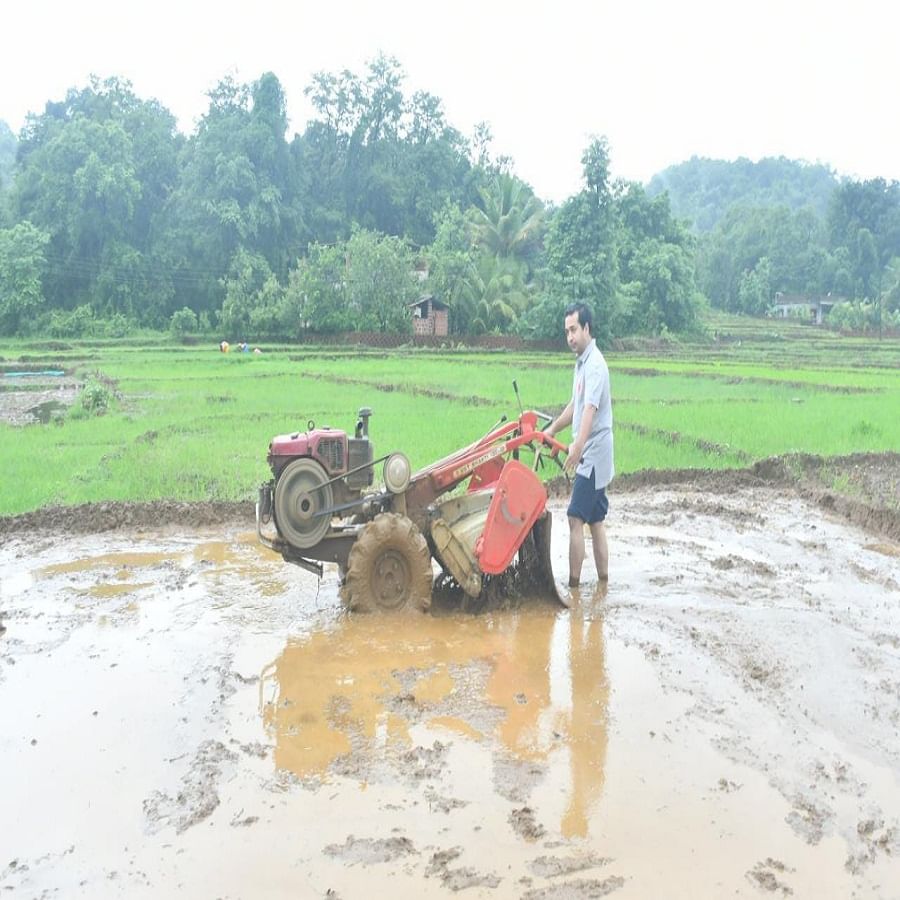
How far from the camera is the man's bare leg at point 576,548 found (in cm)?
568

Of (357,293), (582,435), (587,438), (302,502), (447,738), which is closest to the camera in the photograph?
(447,738)

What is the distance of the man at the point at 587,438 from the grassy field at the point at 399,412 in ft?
10.7

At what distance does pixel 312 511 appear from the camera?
16.5 feet

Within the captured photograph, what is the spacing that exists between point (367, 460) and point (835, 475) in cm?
595

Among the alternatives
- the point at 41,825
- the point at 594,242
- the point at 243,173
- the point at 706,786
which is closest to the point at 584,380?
the point at 706,786

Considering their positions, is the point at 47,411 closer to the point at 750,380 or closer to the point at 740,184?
the point at 750,380

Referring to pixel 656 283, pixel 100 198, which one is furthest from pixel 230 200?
pixel 656 283

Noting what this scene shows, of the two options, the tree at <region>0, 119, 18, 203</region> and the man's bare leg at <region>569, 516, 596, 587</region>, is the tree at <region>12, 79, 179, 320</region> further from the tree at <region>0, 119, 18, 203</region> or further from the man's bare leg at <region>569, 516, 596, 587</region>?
the man's bare leg at <region>569, 516, 596, 587</region>

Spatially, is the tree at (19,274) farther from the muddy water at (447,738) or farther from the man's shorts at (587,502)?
the man's shorts at (587,502)

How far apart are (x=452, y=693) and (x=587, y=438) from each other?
199 centimetres

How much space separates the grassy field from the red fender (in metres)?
3.56

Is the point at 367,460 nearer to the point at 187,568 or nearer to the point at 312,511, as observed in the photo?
the point at 312,511

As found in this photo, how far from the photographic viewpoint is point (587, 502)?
5.65 metres

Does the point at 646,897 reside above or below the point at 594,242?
below
